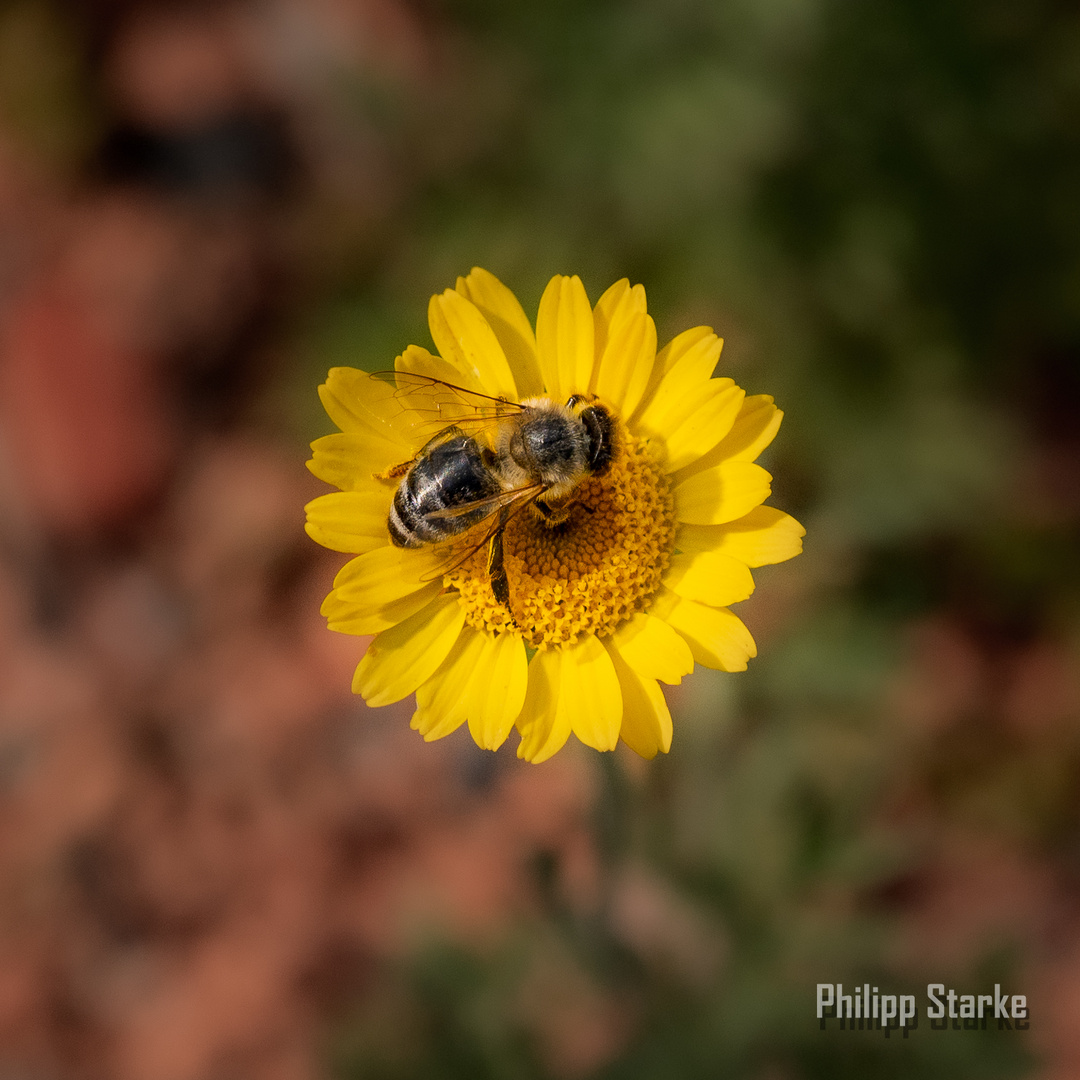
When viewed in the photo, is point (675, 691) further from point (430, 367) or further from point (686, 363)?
point (430, 367)

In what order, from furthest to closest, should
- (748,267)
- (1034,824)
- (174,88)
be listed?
1. (174,88)
2. (748,267)
3. (1034,824)

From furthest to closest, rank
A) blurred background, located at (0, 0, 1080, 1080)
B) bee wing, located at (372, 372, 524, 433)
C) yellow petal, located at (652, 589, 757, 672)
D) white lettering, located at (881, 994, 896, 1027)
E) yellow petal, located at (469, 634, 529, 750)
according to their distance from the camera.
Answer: blurred background, located at (0, 0, 1080, 1080) < white lettering, located at (881, 994, 896, 1027) < bee wing, located at (372, 372, 524, 433) < yellow petal, located at (469, 634, 529, 750) < yellow petal, located at (652, 589, 757, 672)

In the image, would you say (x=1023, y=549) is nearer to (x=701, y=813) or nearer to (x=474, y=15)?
(x=701, y=813)

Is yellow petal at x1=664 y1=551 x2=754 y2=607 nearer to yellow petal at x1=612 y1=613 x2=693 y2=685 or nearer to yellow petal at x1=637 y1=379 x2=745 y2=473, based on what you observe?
yellow petal at x1=612 y1=613 x2=693 y2=685

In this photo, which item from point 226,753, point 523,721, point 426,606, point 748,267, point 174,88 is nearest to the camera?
point 523,721

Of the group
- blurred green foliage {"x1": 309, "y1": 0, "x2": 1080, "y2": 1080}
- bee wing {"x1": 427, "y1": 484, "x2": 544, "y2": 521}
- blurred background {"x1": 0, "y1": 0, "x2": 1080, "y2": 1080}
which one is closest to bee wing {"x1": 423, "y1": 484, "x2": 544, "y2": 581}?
bee wing {"x1": 427, "y1": 484, "x2": 544, "y2": 521}

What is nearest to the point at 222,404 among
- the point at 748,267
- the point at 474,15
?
the point at 474,15

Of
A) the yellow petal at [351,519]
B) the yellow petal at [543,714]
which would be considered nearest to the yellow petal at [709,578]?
the yellow petal at [543,714]
